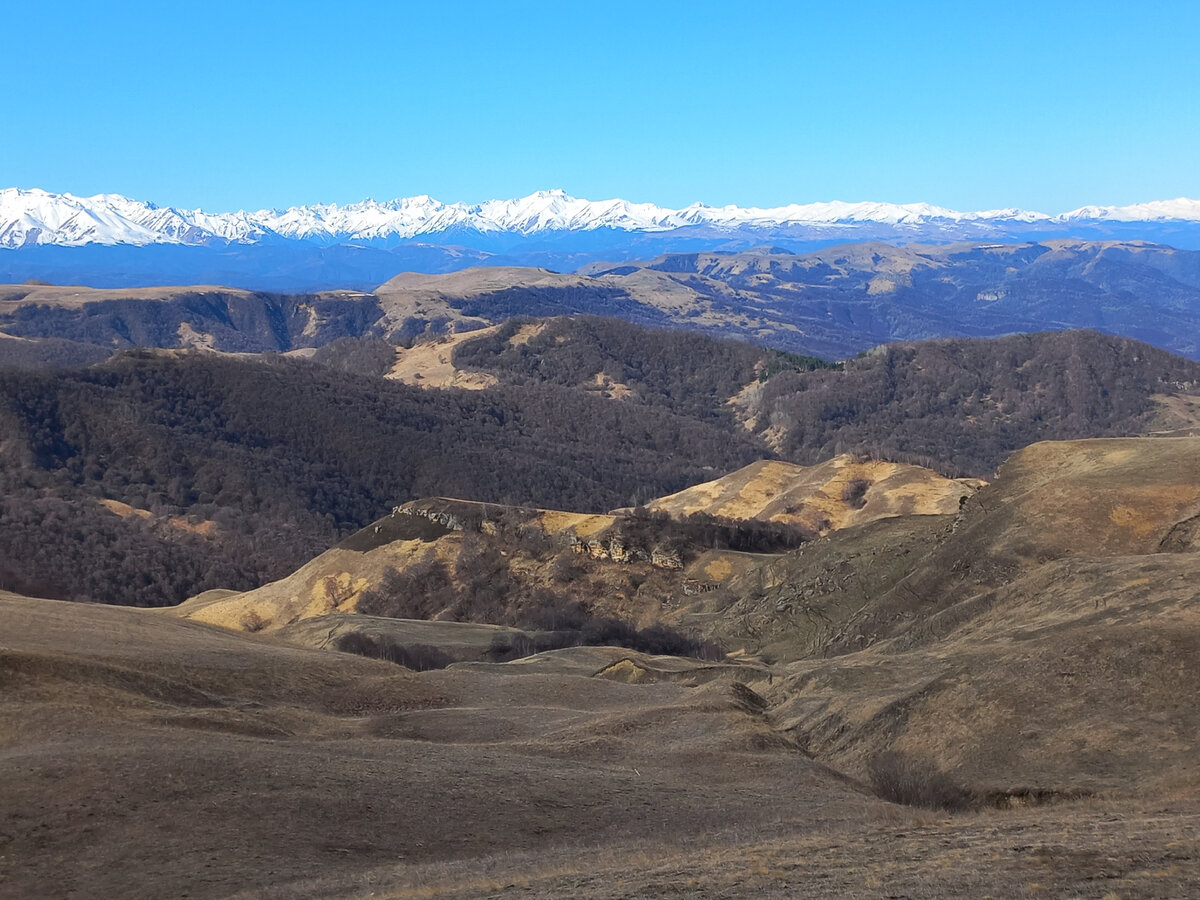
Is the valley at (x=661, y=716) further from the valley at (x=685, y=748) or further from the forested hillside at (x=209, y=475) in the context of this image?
the forested hillside at (x=209, y=475)

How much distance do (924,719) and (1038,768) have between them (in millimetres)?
5537

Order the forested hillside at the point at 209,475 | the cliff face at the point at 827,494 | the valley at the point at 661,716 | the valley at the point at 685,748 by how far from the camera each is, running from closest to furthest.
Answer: the valley at the point at 685,748 < the valley at the point at 661,716 < the cliff face at the point at 827,494 < the forested hillside at the point at 209,475

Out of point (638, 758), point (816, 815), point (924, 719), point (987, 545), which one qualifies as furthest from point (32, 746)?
point (987, 545)

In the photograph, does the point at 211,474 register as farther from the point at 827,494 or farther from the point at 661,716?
the point at 661,716

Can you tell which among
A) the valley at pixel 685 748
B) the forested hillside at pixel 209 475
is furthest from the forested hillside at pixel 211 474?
the valley at pixel 685 748

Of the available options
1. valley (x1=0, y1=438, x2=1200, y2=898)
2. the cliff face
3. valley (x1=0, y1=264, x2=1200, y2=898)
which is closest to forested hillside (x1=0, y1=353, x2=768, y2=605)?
the cliff face

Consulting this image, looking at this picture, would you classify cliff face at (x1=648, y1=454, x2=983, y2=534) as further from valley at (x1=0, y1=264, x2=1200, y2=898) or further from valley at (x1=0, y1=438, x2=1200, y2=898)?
valley at (x1=0, y1=438, x2=1200, y2=898)

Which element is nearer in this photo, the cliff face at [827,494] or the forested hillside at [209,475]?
the cliff face at [827,494]

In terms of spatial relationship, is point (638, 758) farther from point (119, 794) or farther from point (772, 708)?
point (119, 794)

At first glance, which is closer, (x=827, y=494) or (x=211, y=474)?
(x=827, y=494)

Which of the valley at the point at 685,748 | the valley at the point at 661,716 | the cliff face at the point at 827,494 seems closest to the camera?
the valley at the point at 685,748

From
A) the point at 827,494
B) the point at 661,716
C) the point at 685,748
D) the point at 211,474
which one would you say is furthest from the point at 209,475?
the point at 685,748

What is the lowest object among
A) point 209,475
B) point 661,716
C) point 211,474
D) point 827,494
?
point 209,475

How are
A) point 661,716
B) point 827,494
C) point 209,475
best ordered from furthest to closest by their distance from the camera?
point 209,475, point 827,494, point 661,716
